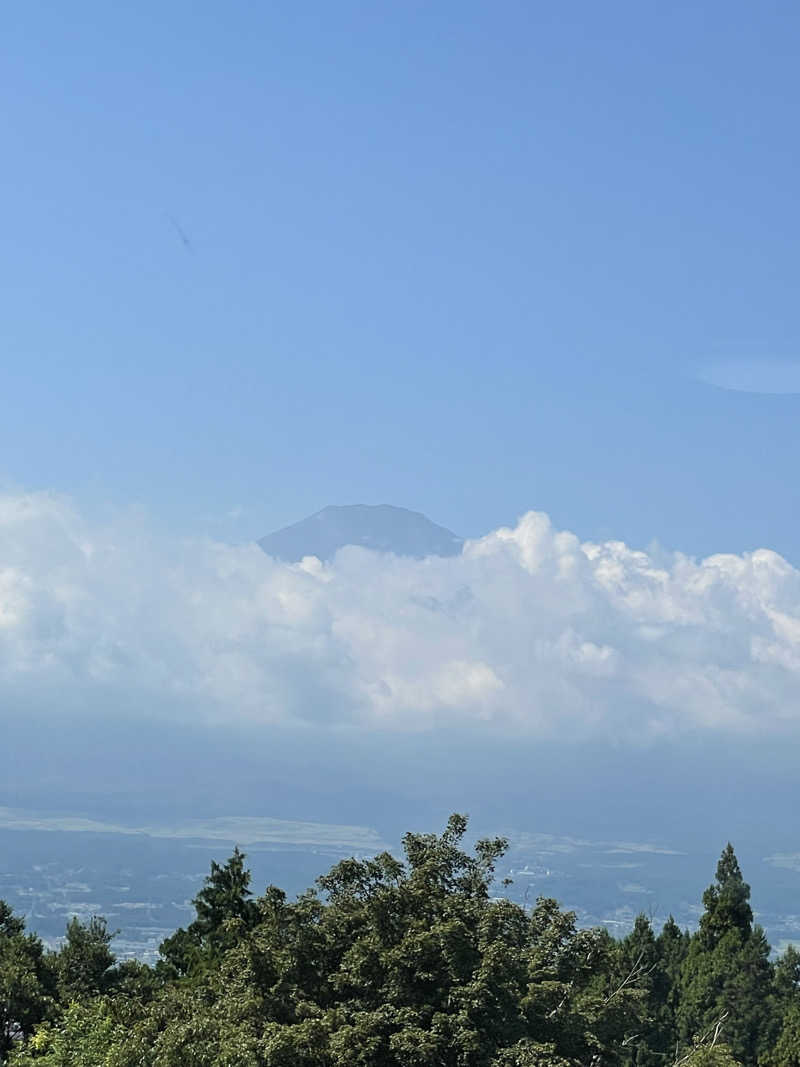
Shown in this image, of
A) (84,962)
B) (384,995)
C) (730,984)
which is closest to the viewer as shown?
→ (384,995)

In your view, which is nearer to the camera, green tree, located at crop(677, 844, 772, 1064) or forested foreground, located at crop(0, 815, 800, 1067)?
forested foreground, located at crop(0, 815, 800, 1067)

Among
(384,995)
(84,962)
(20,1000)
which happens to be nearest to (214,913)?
(84,962)

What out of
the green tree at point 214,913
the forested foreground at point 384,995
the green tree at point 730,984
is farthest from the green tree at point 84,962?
the green tree at point 730,984

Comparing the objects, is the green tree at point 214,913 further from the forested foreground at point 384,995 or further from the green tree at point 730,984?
the green tree at point 730,984

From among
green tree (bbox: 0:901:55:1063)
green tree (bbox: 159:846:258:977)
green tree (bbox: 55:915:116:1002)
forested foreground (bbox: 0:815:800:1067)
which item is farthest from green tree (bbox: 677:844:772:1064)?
green tree (bbox: 0:901:55:1063)

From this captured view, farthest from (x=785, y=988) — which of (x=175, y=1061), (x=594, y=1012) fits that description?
(x=175, y=1061)

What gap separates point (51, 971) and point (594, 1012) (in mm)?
16042

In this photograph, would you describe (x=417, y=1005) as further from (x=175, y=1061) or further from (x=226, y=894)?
(x=226, y=894)

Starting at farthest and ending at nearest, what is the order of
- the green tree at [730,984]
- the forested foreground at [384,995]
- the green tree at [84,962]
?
the green tree at [730,984], the green tree at [84,962], the forested foreground at [384,995]

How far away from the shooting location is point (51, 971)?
125ft

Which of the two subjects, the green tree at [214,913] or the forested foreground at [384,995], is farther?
the green tree at [214,913]

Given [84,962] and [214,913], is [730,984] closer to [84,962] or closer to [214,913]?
[214,913]

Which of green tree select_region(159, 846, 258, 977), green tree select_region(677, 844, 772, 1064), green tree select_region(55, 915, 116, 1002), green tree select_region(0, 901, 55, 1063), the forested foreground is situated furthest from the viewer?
green tree select_region(677, 844, 772, 1064)

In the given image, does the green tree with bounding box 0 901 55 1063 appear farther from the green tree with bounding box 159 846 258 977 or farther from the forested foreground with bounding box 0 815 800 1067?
the green tree with bounding box 159 846 258 977
